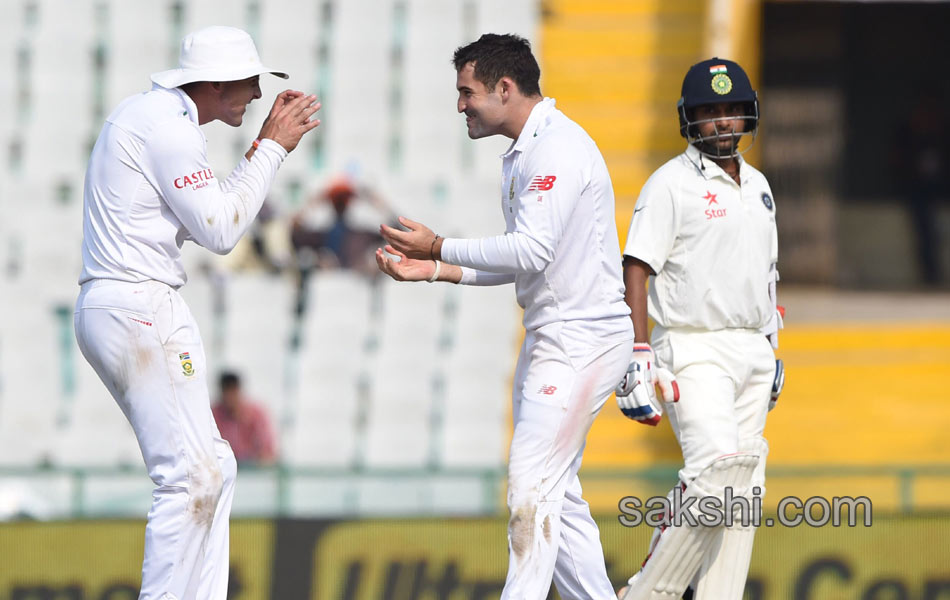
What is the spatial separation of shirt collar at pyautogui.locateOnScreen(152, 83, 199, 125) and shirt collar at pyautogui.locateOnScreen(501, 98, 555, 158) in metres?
1.00

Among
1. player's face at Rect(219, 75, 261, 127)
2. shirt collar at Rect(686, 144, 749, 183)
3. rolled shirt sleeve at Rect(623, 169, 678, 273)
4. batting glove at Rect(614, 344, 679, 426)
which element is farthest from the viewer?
shirt collar at Rect(686, 144, 749, 183)

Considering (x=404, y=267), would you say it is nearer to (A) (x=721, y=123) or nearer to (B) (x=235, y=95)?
(B) (x=235, y=95)

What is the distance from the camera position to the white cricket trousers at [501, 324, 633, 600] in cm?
449

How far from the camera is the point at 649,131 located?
1178 centimetres

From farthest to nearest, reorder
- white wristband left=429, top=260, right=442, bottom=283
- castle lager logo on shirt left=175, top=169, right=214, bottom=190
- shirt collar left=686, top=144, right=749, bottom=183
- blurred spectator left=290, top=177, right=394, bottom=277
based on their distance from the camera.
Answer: blurred spectator left=290, top=177, right=394, bottom=277 → shirt collar left=686, top=144, right=749, bottom=183 → white wristband left=429, top=260, right=442, bottom=283 → castle lager logo on shirt left=175, top=169, right=214, bottom=190

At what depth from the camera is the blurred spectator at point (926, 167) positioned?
13.6m

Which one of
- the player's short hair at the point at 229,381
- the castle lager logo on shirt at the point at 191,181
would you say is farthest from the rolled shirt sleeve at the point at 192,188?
A: the player's short hair at the point at 229,381

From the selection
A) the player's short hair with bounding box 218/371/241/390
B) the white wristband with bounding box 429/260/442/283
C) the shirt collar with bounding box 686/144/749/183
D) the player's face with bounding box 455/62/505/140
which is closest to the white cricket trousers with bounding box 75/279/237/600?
the white wristband with bounding box 429/260/442/283

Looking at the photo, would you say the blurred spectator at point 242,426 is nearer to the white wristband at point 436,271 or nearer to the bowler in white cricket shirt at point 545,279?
the white wristband at point 436,271

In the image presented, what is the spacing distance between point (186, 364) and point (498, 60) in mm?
→ 1401

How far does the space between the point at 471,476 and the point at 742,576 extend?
2.79 metres

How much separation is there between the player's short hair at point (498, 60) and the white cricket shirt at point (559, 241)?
13 cm

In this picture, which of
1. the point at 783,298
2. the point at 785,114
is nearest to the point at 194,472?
the point at 783,298

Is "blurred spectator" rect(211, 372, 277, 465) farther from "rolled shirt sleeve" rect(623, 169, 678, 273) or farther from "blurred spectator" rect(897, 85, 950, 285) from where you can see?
"blurred spectator" rect(897, 85, 950, 285)
